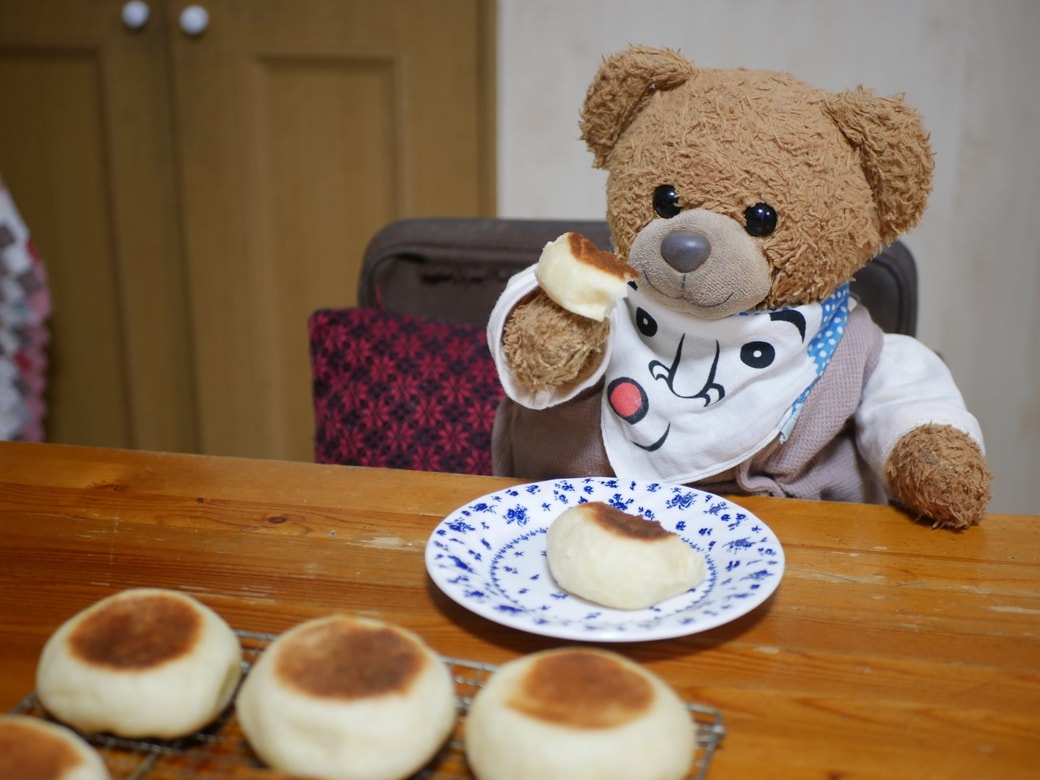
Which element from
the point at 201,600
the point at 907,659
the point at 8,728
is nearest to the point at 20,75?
the point at 201,600

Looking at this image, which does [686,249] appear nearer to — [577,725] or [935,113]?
[577,725]

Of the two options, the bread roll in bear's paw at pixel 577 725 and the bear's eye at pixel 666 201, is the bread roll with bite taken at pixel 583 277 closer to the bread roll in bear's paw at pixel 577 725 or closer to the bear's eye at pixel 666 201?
the bear's eye at pixel 666 201

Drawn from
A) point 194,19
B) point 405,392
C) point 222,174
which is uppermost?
point 194,19

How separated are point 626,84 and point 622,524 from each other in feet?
1.37

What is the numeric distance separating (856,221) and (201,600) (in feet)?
2.00

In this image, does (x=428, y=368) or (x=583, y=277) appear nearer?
(x=583, y=277)

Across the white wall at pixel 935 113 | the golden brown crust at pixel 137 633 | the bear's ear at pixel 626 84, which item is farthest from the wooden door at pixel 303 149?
the golden brown crust at pixel 137 633

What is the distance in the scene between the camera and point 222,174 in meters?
1.99

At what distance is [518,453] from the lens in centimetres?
100

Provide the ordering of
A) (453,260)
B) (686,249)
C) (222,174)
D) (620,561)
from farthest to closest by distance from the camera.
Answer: (222,174) < (453,260) < (686,249) < (620,561)

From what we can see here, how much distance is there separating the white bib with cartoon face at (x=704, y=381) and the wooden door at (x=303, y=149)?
1095mm

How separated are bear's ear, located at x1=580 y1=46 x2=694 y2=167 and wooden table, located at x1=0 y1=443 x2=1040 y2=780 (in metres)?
0.35

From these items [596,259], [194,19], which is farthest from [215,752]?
[194,19]

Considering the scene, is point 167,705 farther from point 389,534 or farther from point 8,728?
point 389,534
